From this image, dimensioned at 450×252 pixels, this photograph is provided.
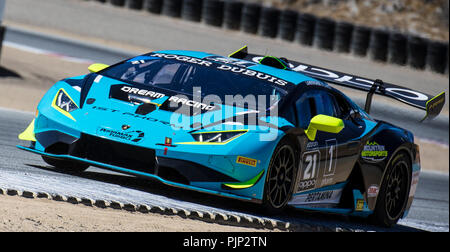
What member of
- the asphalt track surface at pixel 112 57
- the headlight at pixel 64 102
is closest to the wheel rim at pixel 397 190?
the headlight at pixel 64 102

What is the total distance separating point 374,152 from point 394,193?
0.73 meters

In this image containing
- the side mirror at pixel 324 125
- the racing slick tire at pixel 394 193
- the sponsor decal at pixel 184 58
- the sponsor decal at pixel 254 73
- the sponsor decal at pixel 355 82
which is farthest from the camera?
the racing slick tire at pixel 394 193

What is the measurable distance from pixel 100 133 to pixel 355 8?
2813 cm

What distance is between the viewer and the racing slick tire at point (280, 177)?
638 centimetres

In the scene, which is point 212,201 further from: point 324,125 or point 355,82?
point 355,82

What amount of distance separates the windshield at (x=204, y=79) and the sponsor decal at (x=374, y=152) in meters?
1.17

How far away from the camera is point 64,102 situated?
667 cm

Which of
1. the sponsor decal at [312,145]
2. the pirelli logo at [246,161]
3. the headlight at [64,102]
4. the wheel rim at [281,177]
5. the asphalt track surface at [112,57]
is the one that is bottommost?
the asphalt track surface at [112,57]

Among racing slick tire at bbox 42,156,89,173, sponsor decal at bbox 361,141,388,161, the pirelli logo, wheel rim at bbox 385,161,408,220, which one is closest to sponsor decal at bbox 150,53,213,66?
racing slick tire at bbox 42,156,89,173

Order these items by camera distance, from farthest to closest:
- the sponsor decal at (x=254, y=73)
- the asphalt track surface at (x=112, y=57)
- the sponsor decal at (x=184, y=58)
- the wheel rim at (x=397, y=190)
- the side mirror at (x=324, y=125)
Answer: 1. the asphalt track surface at (x=112, y=57)
2. the wheel rim at (x=397, y=190)
3. the sponsor decal at (x=184, y=58)
4. the sponsor decal at (x=254, y=73)
5. the side mirror at (x=324, y=125)

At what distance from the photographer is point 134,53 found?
21.1 metres

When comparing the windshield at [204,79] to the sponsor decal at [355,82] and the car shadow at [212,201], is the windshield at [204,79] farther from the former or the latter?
the sponsor decal at [355,82]

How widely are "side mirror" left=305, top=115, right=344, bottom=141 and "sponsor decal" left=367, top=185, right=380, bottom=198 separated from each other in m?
1.33

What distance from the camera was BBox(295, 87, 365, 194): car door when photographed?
6914 mm
